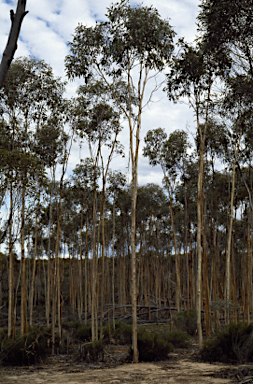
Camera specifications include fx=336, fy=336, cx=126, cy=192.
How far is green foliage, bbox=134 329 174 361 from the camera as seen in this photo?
31.1ft

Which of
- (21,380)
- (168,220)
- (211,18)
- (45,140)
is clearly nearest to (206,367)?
(21,380)

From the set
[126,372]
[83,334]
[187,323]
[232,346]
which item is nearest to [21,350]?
[126,372]

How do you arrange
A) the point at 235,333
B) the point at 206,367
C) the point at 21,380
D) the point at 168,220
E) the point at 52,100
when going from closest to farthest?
1. the point at 21,380
2. the point at 206,367
3. the point at 235,333
4. the point at 52,100
5. the point at 168,220

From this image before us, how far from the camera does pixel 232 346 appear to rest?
866 centimetres

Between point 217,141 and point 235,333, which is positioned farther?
point 217,141

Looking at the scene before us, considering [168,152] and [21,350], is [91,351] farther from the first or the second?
[168,152]

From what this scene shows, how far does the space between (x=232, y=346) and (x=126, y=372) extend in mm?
2871

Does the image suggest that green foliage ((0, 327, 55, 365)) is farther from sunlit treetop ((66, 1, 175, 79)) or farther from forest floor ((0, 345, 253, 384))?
sunlit treetop ((66, 1, 175, 79))

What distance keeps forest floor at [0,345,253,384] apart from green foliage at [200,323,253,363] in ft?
1.38

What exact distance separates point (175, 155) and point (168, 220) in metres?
11.1

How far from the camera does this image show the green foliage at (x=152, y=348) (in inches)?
373

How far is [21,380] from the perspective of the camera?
23.9 feet

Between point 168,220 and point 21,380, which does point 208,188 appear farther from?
point 21,380

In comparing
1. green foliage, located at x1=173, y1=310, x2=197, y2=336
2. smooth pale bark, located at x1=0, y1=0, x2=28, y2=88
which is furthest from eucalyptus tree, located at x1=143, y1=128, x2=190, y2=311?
smooth pale bark, located at x1=0, y1=0, x2=28, y2=88
